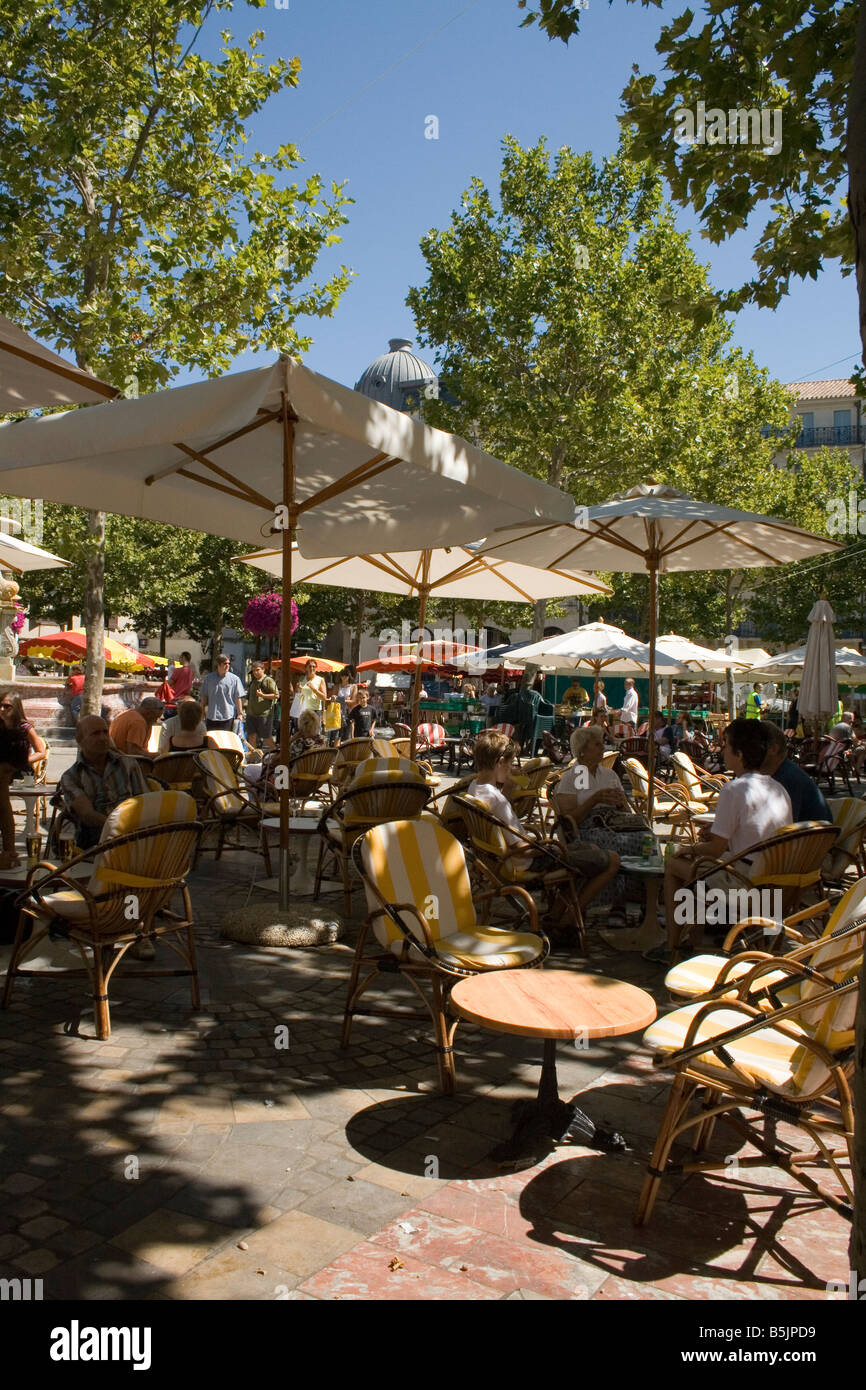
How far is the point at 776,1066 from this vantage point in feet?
10.1

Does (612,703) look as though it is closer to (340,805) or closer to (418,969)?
(340,805)

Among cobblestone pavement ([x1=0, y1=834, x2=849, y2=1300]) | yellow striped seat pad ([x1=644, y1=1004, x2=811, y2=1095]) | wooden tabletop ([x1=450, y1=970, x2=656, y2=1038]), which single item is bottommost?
cobblestone pavement ([x1=0, y1=834, x2=849, y2=1300])

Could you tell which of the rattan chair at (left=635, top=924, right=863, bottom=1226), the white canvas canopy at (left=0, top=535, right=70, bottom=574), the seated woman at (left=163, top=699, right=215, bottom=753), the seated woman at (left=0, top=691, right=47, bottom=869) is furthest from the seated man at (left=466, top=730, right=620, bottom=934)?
the white canvas canopy at (left=0, top=535, right=70, bottom=574)

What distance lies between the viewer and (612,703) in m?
34.9

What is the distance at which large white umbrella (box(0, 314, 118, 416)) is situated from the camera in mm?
4246

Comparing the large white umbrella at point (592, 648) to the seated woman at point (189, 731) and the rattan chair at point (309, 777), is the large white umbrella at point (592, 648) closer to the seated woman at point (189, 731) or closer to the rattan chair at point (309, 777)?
the rattan chair at point (309, 777)

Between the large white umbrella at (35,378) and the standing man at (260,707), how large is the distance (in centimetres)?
988

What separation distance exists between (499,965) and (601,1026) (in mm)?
1052

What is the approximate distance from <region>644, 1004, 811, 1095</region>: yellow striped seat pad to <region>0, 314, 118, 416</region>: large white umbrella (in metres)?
3.58

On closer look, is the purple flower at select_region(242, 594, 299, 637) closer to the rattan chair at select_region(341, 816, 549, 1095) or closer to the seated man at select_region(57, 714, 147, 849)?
the seated man at select_region(57, 714, 147, 849)

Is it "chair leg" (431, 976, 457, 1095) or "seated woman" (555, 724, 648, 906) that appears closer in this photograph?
"chair leg" (431, 976, 457, 1095)

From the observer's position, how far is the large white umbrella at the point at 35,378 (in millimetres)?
4246
